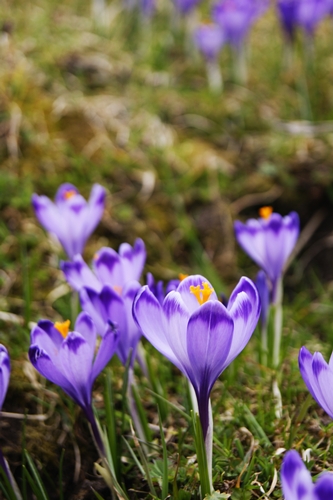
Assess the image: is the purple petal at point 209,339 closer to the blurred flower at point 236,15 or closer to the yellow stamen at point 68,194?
the yellow stamen at point 68,194

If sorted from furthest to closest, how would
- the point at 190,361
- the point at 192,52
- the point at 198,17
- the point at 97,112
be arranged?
the point at 198,17, the point at 192,52, the point at 97,112, the point at 190,361

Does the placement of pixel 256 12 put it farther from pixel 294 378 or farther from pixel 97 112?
pixel 294 378

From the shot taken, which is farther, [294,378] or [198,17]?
[198,17]

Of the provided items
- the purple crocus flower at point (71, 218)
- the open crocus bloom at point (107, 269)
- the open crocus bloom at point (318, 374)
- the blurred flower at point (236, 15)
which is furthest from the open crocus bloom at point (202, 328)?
the blurred flower at point (236, 15)

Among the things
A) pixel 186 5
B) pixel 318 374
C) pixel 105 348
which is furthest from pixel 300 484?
pixel 186 5

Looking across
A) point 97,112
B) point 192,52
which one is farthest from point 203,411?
point 192,52

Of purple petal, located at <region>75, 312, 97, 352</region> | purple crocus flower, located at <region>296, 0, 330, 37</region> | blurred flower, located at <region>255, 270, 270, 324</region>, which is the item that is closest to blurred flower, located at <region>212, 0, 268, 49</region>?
purple crocus flower, located at <region>296, 0, 330, 37</region>

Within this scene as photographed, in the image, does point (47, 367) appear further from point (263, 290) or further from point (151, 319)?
point (263, 290)
